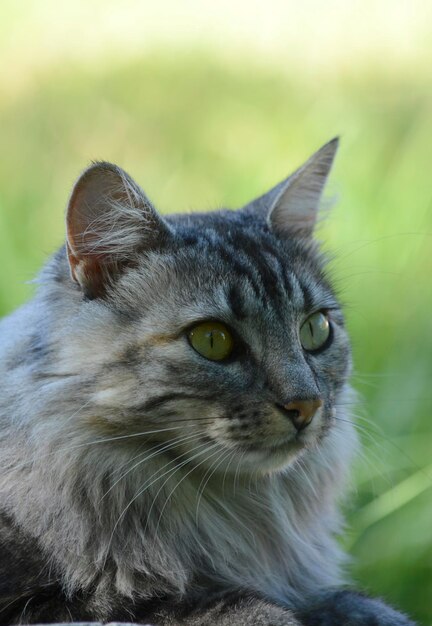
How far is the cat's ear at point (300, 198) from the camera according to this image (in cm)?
228

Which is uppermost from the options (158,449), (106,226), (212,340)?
(106,226)

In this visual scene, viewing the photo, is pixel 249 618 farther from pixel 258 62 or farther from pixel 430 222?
pixel 258 62

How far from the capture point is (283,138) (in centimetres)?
420

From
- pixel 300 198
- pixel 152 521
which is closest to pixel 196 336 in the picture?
pixel 152 521

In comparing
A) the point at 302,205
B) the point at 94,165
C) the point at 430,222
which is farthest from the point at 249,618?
the point at 430,222

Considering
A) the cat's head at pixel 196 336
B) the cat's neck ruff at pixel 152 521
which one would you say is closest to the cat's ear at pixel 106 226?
the cat's head at pixel 196 336

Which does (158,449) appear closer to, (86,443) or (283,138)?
(86,443)

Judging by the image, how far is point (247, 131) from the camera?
14.1ft

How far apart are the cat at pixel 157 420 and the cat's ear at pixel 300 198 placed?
0.72ft

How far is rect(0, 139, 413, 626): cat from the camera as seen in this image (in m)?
1.82

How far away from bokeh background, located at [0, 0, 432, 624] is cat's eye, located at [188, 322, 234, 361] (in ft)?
2.16

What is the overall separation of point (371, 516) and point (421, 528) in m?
0.15

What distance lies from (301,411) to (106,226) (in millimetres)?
564

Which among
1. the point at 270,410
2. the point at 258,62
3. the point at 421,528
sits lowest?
the point at 421,528
